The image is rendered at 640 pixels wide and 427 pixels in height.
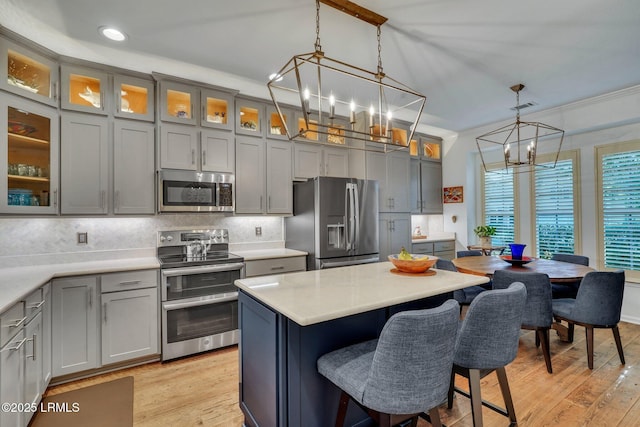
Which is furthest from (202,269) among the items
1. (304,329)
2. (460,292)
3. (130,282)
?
(460,292)

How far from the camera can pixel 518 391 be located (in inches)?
93.0

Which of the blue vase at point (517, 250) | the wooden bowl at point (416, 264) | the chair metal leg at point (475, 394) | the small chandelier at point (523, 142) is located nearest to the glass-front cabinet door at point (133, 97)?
the wooden bowl at point (416, 264)

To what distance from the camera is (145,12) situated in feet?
7.27

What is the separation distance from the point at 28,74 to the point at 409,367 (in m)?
3.52

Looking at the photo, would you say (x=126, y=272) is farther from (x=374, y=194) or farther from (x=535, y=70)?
(x=535, y=70)

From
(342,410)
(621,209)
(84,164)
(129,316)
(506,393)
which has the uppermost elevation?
(84,164)

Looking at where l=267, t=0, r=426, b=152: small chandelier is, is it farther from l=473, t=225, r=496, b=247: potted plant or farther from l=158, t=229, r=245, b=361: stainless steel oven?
l=473, t=225, r=496, b=247: potted plant

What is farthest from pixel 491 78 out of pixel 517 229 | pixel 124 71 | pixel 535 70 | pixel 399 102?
pixel 124 71

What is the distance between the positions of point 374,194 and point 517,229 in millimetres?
2530

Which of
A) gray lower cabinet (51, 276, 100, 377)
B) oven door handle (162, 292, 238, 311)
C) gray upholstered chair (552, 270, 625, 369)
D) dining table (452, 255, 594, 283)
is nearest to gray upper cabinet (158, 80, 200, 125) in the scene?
gray lower cabinet (51, 276, 100, 377)

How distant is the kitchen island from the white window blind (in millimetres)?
3299

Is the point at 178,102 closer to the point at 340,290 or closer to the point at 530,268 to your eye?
the point at 340,290

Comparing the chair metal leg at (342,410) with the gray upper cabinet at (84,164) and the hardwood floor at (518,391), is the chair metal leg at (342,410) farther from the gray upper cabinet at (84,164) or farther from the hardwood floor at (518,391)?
the gray upper cabinet at (84,164)

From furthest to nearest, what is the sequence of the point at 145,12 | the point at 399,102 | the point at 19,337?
1. the point at 399,102
2. the point at 145,12
3. the point at 19,337
